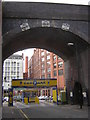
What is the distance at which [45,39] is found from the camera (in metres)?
26.7

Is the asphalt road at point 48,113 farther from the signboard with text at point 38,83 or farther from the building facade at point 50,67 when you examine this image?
the building facade at point 50,67

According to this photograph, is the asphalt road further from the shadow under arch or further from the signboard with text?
the signboard with text

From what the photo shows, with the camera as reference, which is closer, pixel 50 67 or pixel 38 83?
pixel 38 83

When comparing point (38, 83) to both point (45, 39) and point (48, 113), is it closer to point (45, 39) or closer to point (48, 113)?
point (45, 39)

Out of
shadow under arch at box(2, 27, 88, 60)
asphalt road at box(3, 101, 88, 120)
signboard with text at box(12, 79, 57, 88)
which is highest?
shadow under arch at box(2, 27, 88, 60)

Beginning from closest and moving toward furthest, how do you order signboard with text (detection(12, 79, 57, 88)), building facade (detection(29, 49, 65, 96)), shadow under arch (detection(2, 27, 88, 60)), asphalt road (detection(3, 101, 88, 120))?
asphalt road (detection(3, 101, 88, 120)) → shadow under arch (detection(2, 27, 88, 60)) → signboard with text (detection(12, 79, 57, 88)) → building facade (detection(29, 49, 65, 96))

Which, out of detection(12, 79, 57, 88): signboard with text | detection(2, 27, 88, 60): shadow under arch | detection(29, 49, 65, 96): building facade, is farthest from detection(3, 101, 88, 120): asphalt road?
detection(29, 49, 65, 96): building facade

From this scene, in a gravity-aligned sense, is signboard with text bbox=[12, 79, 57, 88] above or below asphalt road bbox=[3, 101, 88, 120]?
above

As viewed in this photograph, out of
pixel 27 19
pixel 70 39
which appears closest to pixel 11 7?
pixel 27 19

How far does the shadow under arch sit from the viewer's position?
73.4ft

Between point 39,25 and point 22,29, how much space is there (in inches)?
71.2

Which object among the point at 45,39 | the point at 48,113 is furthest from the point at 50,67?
the point at 48,113

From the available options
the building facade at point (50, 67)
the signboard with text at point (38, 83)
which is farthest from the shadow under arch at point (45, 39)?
the building facade at point (50, 67)

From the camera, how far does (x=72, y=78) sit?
101 feet
